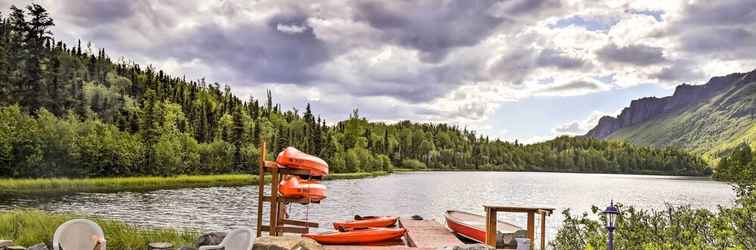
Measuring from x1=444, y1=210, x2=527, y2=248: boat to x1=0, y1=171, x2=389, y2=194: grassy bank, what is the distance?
39.8 metres

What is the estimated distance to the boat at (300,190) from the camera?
38.5 feet

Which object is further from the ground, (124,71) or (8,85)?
(124,71)

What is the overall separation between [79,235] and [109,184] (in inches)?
2036

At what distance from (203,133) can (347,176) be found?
35.9 meters

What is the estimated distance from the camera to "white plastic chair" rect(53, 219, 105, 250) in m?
7.72

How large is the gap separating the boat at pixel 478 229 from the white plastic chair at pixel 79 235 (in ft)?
27.5

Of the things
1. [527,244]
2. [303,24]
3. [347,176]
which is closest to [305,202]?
[527,244]

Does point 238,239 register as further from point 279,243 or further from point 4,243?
point 4,243

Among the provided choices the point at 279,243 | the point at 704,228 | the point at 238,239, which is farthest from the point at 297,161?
the point at 704,228

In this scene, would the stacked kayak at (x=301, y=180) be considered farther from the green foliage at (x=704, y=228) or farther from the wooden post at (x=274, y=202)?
the green foliage at (x=704, y=228)

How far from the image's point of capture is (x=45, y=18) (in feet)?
264

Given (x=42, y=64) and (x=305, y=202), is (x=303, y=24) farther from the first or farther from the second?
(x=42, y=64)

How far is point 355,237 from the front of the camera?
465 inches

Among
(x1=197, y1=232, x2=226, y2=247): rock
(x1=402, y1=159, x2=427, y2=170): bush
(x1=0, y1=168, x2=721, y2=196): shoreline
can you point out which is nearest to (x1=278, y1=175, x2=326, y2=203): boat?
(x1=197, y1=232, x2=226, y2=247): rock
